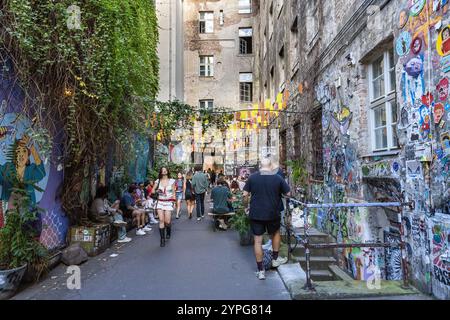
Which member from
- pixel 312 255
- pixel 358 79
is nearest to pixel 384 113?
pixel 358 79

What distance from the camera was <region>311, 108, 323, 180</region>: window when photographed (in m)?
8.44

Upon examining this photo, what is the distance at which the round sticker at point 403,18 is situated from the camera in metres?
4.45

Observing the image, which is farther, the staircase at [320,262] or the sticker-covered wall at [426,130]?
the staircase at [320,262]

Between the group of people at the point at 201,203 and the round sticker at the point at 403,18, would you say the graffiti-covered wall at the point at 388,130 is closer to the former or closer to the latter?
the round sticker at the point at 403,18

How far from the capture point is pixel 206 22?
26.0m

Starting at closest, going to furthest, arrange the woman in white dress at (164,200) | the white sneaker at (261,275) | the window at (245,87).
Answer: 1. the white sneaker at (261,275)
2. the woman in white dress at (164,200)
3. the window at (245,87)

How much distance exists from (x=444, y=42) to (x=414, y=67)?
0.57 meters

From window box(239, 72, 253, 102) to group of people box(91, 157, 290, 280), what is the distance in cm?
1323

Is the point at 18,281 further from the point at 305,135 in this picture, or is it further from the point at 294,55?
the point at 294,55

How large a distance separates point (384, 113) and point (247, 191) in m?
2.64

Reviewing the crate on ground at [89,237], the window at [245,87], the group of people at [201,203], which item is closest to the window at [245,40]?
the window at [245,87]

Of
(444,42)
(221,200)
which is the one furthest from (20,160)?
(444,42)

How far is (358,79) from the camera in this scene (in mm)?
6090

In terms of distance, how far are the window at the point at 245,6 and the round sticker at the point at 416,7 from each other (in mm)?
23401
